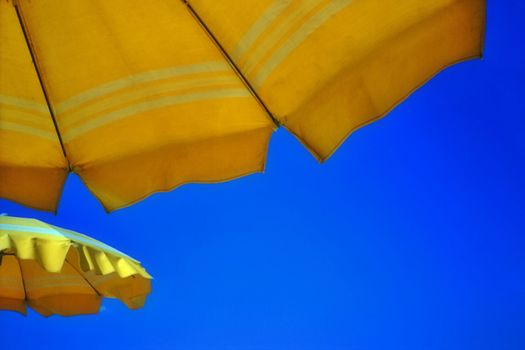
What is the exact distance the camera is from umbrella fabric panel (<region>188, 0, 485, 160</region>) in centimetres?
148

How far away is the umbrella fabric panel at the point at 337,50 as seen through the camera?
1.48 meters

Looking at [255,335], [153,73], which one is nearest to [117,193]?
[153,73]

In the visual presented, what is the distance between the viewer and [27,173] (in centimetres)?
198

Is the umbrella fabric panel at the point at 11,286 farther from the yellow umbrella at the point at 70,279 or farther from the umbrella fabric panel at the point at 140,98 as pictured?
the umbrella fabric panel at the point at 140,98

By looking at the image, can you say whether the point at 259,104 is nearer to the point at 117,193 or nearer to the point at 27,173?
the point at 117,193

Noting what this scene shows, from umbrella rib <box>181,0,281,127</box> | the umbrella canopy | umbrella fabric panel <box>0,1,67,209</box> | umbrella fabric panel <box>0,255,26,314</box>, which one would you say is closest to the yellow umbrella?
umbrella fabric panel <box>0,255,26,314</box>

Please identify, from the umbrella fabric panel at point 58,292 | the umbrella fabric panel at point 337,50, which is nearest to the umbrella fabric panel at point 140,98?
the umbrella fabric panel at point 337,50

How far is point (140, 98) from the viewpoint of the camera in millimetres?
1866

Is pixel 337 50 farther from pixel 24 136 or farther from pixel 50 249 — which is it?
pixel 50 249

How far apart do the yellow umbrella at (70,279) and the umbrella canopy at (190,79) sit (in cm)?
122

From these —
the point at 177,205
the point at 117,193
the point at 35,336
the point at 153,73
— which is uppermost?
the point at 153,73

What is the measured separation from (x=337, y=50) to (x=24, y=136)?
49.2 inches

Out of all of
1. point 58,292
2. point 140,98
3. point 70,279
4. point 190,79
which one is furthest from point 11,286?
point 190,79

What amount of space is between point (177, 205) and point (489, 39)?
20.3 feet
